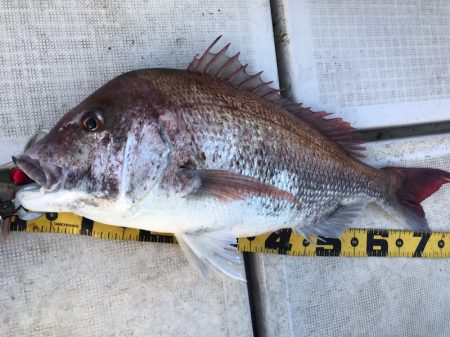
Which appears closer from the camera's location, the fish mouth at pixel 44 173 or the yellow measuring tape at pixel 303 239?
the fish mouth at pixel 44 173

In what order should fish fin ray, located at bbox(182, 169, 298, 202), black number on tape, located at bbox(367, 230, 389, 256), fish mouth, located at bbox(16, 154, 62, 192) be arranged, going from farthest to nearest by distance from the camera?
1. black number on tape, located at bbox(367, 230, 389, 256)
2. fish fin ray, located at bbox(182, 169, 298, 202)
3. fish mouth, located at bbox(16, 154, 62, 192)

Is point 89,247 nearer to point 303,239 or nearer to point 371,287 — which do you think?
point 303,239

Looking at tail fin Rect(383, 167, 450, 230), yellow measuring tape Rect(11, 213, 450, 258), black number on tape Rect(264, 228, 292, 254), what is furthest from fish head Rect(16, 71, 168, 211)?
tail fin Rect(383, 167, 450, 230)

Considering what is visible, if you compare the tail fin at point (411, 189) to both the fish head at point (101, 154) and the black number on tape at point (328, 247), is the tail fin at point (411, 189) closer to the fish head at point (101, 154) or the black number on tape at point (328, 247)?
the black number on tape at point (328, 247)

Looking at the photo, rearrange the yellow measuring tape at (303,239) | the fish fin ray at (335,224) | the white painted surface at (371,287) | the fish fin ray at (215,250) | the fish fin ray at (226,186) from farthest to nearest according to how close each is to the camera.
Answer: the white painted surface at (371,287) → the fish fin ray at (335,224) → the yellow measuring tape at (303,239) → the fish fin ray at (215,250) → the fish fin ray at (226,186)

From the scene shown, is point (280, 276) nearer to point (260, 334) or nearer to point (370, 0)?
point (260, 334)

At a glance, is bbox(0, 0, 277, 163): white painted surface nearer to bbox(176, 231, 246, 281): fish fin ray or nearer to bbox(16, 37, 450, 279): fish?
bbox(16, 37, 450, 279): fish

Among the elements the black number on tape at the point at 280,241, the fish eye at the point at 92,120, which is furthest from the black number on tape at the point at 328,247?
the fish eye at the point at 92,120
